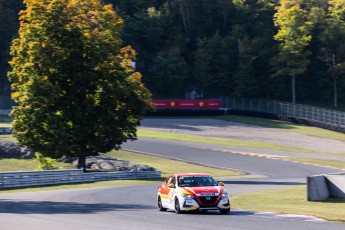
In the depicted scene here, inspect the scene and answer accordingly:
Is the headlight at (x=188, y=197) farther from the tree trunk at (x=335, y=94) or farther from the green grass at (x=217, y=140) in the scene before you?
the tree trunk at (x=335, y=94)

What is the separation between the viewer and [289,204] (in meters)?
26.9

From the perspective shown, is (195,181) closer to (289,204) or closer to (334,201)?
(289,204)

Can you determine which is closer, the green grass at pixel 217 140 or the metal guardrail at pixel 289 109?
the green grass at pixel 217 140

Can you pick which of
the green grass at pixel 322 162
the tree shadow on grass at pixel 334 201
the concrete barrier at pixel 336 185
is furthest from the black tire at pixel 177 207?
the green grass at pixel 322 162

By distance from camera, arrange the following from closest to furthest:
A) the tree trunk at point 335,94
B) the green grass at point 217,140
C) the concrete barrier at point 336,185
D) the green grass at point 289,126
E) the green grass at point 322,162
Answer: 1. the concrete barrier at point 336,185
2. the green grass at point 322,162
3. the green grass at point 217,140
4. the green grass at point 289,126
5. the tree trunk at point 335,94

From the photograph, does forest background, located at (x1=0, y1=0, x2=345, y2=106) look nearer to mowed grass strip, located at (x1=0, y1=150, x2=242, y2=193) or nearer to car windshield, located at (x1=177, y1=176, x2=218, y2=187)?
mowed grass strip, located at (x1=0, y1=150, x2=242, y2=193)

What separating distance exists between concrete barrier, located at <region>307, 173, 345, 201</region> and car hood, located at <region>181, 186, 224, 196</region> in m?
6.57

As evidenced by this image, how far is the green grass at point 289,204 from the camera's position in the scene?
910 inches

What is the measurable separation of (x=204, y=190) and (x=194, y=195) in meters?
0.41

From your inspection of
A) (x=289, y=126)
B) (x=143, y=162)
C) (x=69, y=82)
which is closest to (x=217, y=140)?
(x=289, y=126)

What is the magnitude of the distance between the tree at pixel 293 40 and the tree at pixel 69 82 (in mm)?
57388

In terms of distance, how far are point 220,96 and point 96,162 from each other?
49.2m

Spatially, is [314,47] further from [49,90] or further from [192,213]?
[192,213]

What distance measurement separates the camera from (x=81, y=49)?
45750 millimetres
